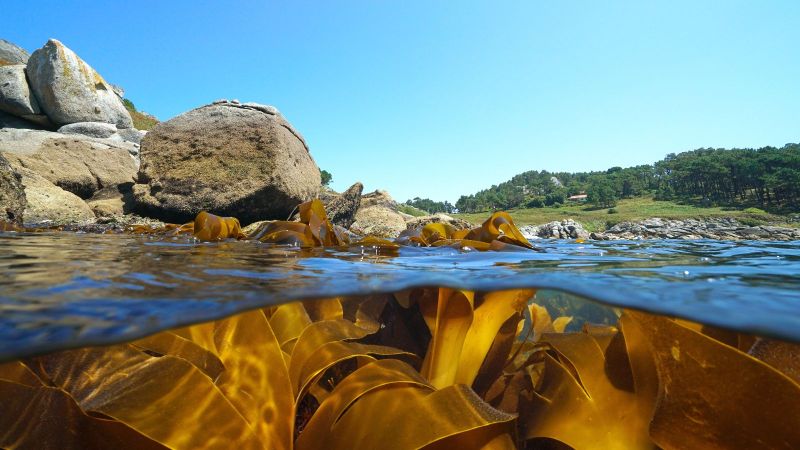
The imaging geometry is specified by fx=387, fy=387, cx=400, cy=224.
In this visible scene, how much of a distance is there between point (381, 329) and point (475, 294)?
33 cm

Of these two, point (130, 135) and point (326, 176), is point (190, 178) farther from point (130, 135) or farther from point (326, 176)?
point (326, 176)

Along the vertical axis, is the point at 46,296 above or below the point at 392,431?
above

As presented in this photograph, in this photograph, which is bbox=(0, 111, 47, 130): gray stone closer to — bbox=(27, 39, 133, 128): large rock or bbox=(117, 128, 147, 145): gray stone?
bbox=(27, 39, 133, 128): large rock

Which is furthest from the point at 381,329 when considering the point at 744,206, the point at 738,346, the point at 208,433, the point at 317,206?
the point at 744,206

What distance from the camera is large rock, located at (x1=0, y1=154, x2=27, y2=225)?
5320 mm

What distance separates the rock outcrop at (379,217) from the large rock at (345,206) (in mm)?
287

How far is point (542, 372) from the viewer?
101cm

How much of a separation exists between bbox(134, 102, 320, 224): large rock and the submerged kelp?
741 centimetres

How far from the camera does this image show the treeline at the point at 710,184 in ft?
181

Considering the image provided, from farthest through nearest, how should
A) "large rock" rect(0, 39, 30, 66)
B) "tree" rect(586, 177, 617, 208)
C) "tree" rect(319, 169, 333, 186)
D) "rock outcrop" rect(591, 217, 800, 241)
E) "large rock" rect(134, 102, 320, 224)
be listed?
"tree" rect(586, 177, 617, 208), "tree" rect(319, 169, 333, 186), "large rock" rect(0, 39, 30, 66), "rock outcrop" rect(591, 217, 800, 241), "large rock" rect(134, 102, 320, 224)

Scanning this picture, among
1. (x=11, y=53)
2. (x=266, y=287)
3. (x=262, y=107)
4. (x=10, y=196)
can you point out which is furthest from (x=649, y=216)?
(x=11, y=53)

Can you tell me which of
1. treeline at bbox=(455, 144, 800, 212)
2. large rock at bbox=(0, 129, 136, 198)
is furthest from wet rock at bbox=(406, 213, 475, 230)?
treeline at bbox=(455, 144, 800, 212)

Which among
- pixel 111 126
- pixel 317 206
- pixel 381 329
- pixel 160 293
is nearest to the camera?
pixel 160 293

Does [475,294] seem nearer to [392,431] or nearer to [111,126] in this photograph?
[392,431]
